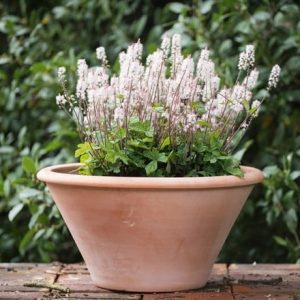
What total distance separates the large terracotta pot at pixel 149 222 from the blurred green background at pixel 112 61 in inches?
27.4

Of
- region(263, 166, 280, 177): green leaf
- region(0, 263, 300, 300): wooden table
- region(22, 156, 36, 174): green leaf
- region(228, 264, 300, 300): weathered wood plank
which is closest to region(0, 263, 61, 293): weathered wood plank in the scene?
region(0, 263, 300, 300): wooden table

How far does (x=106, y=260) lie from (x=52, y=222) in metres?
1.03

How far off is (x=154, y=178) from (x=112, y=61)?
1.49m

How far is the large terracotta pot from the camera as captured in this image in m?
1.78

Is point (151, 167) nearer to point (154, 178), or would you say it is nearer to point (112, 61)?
point (154, 178)

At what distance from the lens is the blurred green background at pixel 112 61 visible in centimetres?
271

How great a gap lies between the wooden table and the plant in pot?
4 centimetres

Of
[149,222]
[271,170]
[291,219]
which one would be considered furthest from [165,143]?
[291,219]

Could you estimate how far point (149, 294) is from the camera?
186 centimetres

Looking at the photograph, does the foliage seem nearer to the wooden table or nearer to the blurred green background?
the wooden table

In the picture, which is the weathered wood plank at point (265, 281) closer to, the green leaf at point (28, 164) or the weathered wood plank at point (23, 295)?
the weathered wood plank at point (23, 295)

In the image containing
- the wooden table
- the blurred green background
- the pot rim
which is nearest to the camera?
the pot rim

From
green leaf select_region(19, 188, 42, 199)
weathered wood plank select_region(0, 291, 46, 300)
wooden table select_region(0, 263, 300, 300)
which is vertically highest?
green leaf select_region(19, 188, 42, 199)

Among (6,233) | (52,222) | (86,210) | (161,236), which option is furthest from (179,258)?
(6,233)
